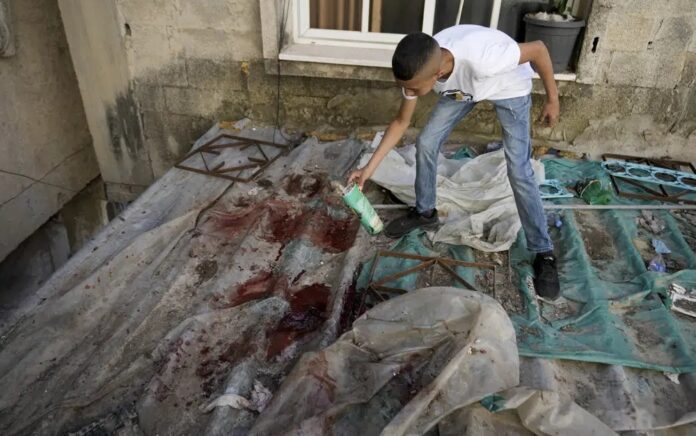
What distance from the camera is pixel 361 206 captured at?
2828mm

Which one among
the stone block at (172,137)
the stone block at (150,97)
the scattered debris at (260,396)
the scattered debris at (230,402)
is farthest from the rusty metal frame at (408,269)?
the stone block at (150,97)

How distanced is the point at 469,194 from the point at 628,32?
6.11 ft

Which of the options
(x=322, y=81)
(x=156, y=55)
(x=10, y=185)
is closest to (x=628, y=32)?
(x=322, y=81)

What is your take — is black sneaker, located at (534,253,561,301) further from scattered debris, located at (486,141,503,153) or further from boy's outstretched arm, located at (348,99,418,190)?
scattered debris, located at (486,141,503,153)

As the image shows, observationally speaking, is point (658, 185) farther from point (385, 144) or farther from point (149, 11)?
point (149, 11)

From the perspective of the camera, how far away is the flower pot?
389cm

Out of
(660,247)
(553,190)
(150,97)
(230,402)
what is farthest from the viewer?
(150,97)

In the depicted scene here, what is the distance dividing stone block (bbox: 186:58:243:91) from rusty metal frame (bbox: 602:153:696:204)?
3387 millimetres

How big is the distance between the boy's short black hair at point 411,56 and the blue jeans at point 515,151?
64 cm

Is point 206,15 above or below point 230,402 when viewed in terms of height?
above

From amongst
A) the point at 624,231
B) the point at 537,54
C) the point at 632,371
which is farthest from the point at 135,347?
the point at 624,231

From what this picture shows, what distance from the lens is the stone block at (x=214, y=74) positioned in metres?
4.52

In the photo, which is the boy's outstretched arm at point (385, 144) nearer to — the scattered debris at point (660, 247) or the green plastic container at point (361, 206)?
the green plastic container at point (361, 206)

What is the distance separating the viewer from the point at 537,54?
8.75ft
